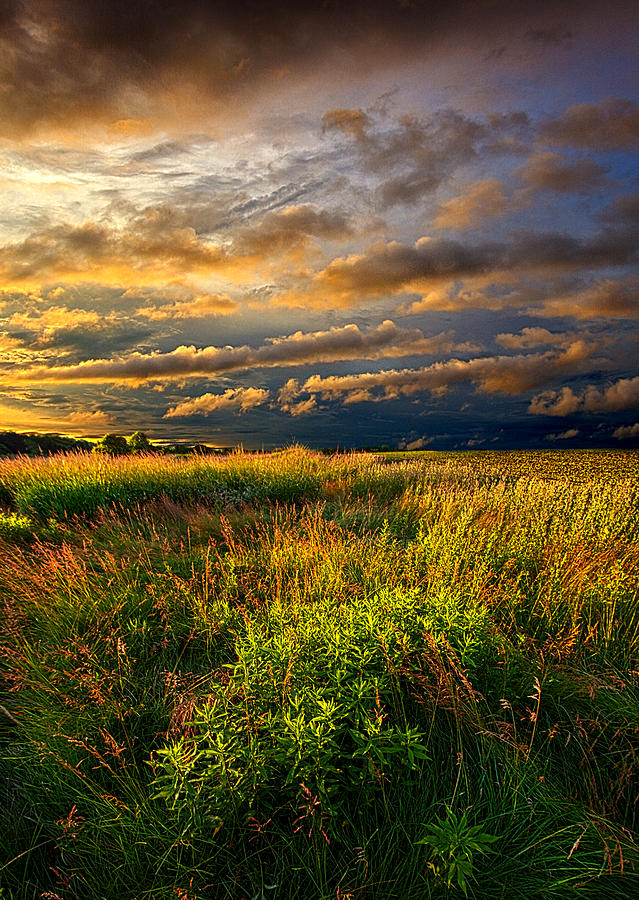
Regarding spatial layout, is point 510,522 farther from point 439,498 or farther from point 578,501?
point 439,498

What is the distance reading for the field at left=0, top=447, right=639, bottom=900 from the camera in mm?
2156

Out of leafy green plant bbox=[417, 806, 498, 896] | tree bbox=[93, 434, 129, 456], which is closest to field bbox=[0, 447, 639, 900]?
leafy green plant bbox=[417, 806, 498, 896]

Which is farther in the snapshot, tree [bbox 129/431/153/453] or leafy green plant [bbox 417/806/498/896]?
tree [bbox 129/431/153/453]

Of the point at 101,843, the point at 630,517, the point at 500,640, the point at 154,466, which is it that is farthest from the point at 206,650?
the point at 154,466

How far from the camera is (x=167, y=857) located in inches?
87.0

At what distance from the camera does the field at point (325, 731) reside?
7.07 feet

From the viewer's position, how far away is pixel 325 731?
7.32 ft

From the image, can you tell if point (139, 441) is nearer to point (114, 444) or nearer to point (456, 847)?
point (114, 444)

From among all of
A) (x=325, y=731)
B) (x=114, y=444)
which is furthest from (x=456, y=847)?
(x=114, y=444)

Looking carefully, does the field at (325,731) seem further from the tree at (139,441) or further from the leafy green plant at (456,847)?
the tree at (139,441)

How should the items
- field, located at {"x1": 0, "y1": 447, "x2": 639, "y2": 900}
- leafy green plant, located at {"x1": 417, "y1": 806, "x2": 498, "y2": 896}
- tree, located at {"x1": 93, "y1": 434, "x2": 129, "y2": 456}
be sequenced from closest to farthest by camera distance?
leafy green plant, located at {"x1": 417, "y1": 806, "x2": 498, "y2": 896} → field, located at {"x1": 0, "y1": 447, "x2": 639, "y2": 900} → tree, located at {"x1": 93, "y1": 434, "x2": 129, "y2": 456}

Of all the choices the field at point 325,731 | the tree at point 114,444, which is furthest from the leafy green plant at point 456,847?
the tree at point 114,444

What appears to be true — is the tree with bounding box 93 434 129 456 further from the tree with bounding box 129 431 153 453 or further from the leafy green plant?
the leafy green plant

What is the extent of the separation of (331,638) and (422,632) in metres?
0.59
